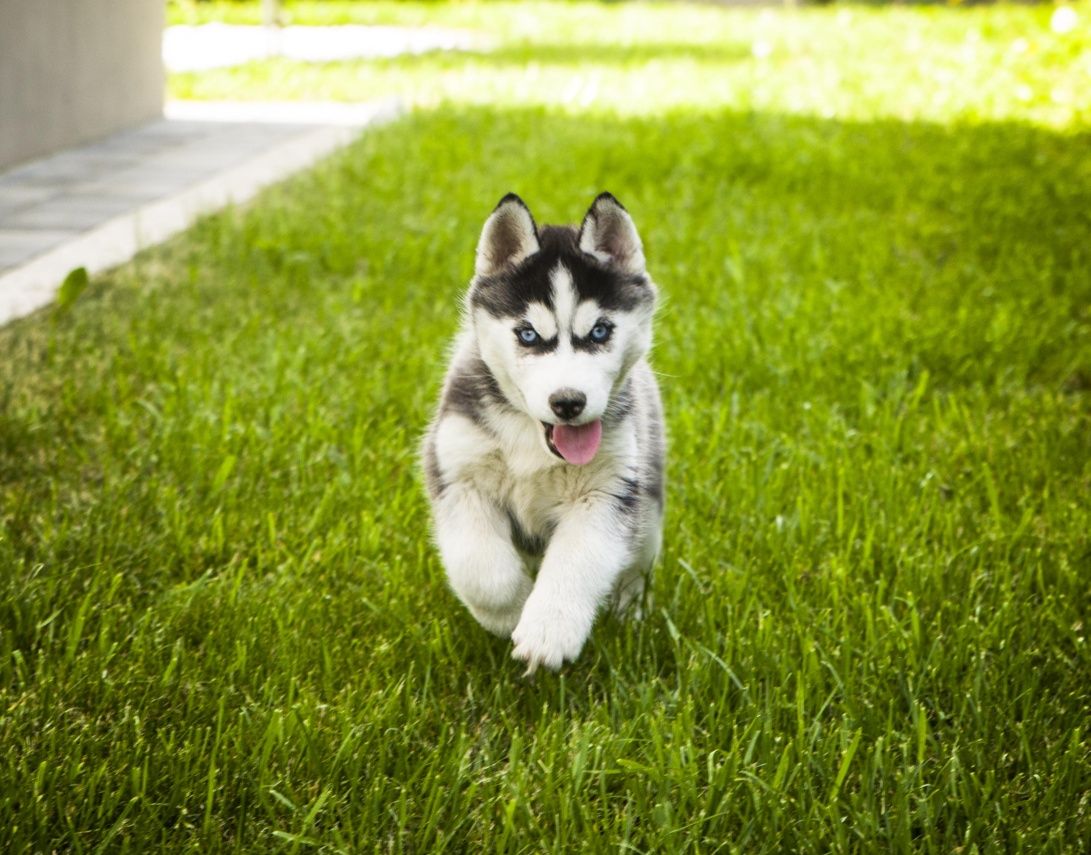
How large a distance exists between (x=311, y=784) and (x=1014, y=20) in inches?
561

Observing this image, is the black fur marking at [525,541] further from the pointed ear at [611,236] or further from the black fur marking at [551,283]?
the pointed ear at [611,236]

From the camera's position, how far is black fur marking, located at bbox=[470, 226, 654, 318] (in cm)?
252

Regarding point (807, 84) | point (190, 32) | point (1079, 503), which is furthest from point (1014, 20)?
point (1079, 503)

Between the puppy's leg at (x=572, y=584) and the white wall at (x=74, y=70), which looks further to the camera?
the white wall at (x=74, y=70)

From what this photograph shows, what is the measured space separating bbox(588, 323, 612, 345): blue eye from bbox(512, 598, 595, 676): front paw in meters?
0.57

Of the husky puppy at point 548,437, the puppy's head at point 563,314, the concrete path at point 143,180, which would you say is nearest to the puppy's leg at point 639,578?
the husky puppy at point 548,437

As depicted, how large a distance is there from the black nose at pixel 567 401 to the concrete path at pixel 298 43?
10940mm

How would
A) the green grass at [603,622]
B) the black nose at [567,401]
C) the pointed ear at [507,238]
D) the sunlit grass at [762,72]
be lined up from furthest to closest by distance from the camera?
the sunlit grass at [762,72] < the pointed ear at [507,238] < the black nose at [567,401] < the green grass at [603,622]

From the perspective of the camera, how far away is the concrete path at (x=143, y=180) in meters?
5.14

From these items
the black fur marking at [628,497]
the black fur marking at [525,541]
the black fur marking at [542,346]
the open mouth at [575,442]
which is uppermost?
the black fur marking at [542,346]

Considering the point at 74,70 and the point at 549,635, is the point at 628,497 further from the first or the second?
the point at 74,70

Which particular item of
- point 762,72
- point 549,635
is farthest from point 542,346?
point 762,72

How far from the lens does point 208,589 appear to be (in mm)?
2771

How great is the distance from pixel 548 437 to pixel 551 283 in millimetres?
328
